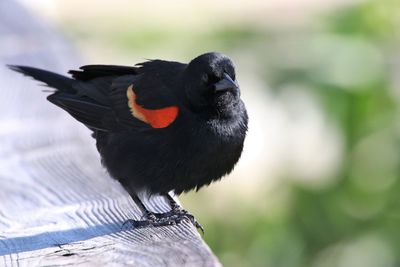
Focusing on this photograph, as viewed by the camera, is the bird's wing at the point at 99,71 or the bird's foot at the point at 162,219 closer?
the bird's foot at the point at 162,219

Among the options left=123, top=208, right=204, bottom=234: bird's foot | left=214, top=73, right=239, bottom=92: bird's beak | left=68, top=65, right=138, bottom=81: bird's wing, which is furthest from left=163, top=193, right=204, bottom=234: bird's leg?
left=68, top=65, right=138, bottom=81: bird's wing

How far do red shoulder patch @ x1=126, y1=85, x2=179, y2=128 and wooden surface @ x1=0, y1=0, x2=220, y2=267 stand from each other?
0.68 ft

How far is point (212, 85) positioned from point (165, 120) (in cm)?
20

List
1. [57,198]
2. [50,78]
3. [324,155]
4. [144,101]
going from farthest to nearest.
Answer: [324,155]
[50,78]
[144,101]
[57,198]

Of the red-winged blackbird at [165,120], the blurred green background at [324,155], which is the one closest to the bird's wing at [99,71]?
the red-winged blackbird at [165,120]

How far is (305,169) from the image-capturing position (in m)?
4.55

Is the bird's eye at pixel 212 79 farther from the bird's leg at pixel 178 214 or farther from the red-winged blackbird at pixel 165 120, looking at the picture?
the bird's leg at pixel 178 214

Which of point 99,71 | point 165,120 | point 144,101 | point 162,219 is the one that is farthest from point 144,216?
point 99,71

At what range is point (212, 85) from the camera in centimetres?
304

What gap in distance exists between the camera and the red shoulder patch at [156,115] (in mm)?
3053

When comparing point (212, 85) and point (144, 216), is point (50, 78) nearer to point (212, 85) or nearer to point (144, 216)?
point (212, 85)

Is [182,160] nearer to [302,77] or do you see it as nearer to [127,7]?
[302,77]

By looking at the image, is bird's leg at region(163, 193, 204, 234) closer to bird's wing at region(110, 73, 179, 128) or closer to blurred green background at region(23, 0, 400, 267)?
bird's wing at region(110, 73, 179, 128)

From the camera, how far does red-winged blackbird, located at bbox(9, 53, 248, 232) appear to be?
2959 mm
